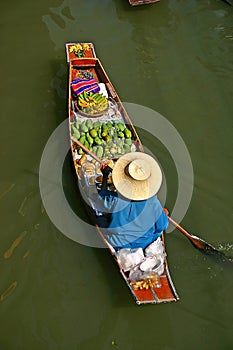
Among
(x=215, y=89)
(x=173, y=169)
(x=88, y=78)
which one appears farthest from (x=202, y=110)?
(x=88, y=78)

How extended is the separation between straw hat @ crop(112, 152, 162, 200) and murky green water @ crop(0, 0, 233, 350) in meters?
1.57

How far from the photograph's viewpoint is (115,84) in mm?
8938

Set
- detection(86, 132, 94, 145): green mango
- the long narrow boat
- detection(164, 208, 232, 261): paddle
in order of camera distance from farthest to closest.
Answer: detection(86, 132, 94, 145): green mango < detection(164, 208, 232, 261): paddle < the long narrow boat

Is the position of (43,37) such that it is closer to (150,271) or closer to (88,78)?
(88,78)

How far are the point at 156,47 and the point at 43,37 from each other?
9.22ft

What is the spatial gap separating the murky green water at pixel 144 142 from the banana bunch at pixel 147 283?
1.79ft

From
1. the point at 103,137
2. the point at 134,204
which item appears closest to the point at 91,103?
the point at 103,137

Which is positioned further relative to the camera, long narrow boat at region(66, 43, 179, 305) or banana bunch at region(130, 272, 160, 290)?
long narrow boat at region(66, 43, 179, 305)

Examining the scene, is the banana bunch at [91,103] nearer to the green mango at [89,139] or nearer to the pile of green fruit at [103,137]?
the pile of green fruit at [103,137]

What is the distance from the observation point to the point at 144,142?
8.01 metres

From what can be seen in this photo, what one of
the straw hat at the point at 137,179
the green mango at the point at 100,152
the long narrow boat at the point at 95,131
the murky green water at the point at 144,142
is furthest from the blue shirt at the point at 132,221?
the green mango at the point at 100,152

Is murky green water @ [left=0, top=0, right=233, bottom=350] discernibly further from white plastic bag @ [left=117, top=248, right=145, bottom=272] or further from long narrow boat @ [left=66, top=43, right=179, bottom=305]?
white plastic bag @ [left=117, top=248, right=145, bottom=272]

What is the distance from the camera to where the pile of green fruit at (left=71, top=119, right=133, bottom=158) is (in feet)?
23.8

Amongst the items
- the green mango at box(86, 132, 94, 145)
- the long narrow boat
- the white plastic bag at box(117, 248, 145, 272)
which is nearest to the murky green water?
the long narrow boat
